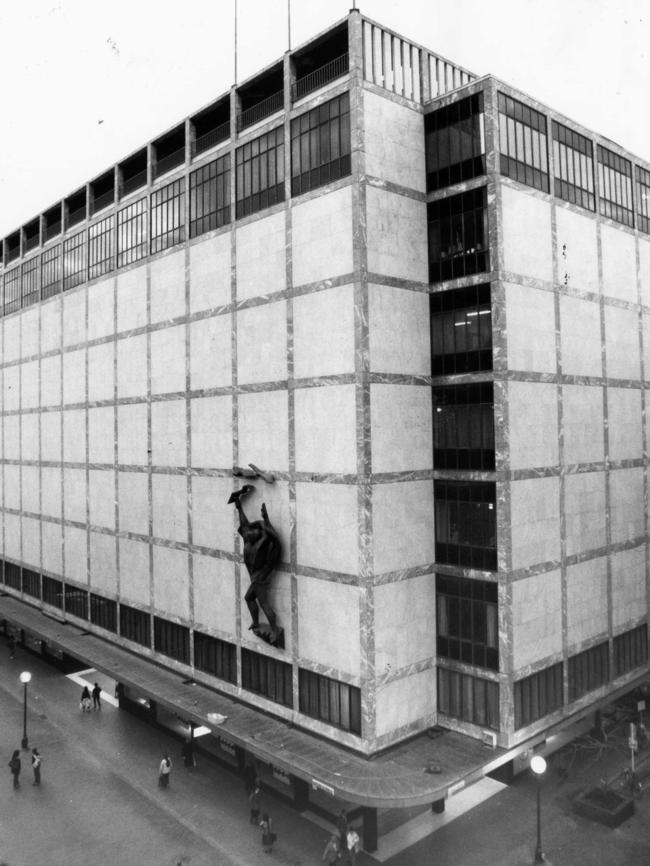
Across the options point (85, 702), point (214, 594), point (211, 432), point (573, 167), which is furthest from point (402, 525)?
point (85, 702)

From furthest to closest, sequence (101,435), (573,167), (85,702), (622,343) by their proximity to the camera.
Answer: (101,435) → (85,702) → (622,343) → (573,167)

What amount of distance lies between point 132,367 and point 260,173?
14182 mm

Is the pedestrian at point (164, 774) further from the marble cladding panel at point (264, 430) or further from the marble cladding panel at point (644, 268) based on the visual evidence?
the marble cladding panel at point (644, 268)

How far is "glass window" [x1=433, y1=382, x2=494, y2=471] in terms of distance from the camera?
95.4 ft

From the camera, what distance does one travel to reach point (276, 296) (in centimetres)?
3175

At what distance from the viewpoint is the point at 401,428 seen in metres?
29.4

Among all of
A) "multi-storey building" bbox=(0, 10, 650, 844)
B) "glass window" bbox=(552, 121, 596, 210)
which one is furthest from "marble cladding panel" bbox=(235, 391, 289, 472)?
"glass window" bbox=(552, 121, 596, 210)

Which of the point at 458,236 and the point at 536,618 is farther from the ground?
the point at 458,236

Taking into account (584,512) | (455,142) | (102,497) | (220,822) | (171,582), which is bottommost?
(220,822)

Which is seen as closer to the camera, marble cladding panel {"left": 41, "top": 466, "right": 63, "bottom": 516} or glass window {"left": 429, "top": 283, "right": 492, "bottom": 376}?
glass window {"left": 429, "top": 283, "right": 492, "bottom": 376}

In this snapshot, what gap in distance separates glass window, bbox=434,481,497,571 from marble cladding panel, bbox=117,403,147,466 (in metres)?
18.0

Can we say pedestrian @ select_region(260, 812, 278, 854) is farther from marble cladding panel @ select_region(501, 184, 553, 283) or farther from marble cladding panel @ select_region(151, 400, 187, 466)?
marble cladding panel @ select_region(501, 184, 553, 283)

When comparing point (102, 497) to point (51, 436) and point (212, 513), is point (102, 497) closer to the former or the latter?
point (51, 436)

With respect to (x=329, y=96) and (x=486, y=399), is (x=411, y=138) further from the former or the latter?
(x=486, y=399)
